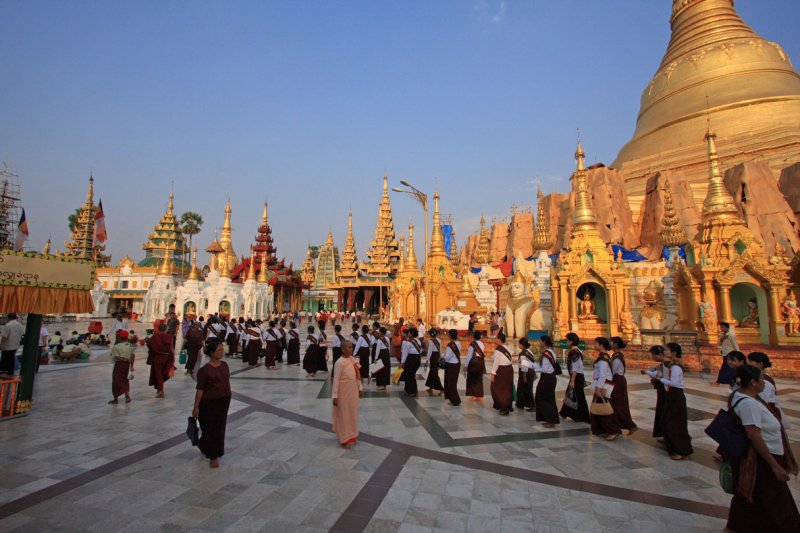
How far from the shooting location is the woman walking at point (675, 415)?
4.96 metres

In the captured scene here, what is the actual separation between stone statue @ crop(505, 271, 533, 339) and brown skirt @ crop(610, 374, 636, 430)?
12935 mm

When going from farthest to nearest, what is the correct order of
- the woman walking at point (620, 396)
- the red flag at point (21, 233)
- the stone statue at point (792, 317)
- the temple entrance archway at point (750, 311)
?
1. the red flag at point (21, 233)
2. the temple entrance archway at point (750, 311)
3. the stone statue at point (792, 317)
4. the woman walking at point (620, 396)

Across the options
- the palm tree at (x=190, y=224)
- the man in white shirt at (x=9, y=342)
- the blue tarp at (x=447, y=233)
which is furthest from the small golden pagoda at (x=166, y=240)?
the man in white shirt at (x=9, y=342)

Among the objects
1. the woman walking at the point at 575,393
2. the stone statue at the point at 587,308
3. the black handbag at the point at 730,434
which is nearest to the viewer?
the black handbag at the point at 730,434

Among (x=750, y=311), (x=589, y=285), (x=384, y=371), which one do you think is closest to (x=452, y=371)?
(x=384, y=371)

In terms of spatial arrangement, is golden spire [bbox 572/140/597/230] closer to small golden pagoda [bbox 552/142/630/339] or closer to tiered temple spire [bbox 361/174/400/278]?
small golden pagoda [bbox 552/142/630/339]

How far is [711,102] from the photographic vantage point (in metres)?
30.0

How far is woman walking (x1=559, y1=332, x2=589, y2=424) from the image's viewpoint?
620 cm

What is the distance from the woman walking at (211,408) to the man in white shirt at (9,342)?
565 centimetres

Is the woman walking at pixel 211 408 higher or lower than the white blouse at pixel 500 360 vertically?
lower

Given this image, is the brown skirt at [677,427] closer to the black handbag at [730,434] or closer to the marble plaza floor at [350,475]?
the marble plaza floor at [350,475]

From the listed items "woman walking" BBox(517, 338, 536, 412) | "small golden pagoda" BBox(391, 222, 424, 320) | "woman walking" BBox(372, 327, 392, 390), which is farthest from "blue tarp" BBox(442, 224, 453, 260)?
"woman walking" BBox(517, 338, 536, 412)

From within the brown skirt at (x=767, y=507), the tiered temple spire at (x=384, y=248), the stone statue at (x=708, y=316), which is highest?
the tiered temple spire at (x=384, y=248)

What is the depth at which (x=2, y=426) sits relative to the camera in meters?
6.04
